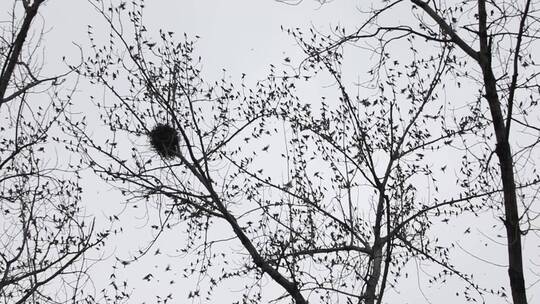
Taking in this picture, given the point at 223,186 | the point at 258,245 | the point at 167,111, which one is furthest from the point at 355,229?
the point at 167,111

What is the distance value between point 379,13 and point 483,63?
107 cm

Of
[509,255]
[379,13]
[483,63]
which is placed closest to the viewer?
[509,255]

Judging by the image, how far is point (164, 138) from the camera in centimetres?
684

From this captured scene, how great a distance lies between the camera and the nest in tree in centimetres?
667

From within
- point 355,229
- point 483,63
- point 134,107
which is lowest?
point 483,63

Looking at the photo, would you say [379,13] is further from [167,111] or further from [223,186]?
[223,186]

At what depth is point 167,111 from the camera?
6.23m

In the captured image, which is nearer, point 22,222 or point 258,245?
point 22,222

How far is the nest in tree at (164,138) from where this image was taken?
6.67 metres

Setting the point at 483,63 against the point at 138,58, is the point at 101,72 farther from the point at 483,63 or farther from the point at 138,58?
the point at 483,63

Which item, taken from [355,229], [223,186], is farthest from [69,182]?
[355,229]

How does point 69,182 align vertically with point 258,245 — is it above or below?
above

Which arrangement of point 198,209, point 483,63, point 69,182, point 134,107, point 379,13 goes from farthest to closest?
point 69,182
point 134,107
point 198,209
point 379,13
point 483,63

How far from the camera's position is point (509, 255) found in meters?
3.76
